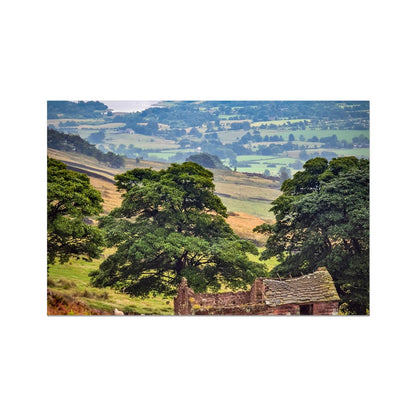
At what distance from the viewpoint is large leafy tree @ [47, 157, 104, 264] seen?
17672 millimetres

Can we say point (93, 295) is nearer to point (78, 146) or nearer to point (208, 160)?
point (78, 146)

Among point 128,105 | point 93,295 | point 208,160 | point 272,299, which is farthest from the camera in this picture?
point 208,160

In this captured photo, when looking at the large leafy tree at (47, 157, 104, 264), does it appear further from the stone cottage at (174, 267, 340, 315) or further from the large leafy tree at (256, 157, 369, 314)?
the large leafy tree at (256, 157, 369, 314)

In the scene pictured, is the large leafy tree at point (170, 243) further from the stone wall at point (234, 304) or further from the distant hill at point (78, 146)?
the distant hill at point (78, 146)

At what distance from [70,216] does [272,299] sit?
412 centimetres

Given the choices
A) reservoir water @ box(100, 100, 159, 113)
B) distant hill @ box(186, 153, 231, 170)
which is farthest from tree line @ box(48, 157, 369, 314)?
reservoir water @ box(100, 100, 159, 113)

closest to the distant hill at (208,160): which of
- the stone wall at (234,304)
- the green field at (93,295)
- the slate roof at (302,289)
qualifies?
the stone wall at (234,304)

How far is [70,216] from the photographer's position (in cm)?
1777

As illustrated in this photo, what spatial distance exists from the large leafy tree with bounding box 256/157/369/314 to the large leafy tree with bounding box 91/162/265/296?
668 mm

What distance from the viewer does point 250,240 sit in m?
17.9

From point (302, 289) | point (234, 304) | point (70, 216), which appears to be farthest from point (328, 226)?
point (70, 216)

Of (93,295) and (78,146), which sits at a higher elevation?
(78,146)

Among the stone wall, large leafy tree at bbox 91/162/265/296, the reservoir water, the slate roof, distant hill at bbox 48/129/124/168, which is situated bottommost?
the stone wall

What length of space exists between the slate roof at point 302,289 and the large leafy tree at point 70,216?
11.0 feet
